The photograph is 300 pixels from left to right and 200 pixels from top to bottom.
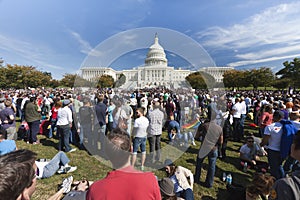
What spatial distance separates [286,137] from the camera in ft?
12.2

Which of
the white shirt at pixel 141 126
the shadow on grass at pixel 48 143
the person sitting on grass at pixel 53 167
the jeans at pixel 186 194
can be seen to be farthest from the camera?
the shadow on grass at pixel 48 143

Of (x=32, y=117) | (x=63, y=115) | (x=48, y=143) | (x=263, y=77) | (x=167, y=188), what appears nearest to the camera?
(x=167, y=188)

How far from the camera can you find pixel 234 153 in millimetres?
6602

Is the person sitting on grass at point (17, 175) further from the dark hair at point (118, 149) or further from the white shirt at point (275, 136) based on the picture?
the white shirt at point (275, 136)

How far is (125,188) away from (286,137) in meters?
4.22

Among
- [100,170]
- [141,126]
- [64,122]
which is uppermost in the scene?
[141,126]

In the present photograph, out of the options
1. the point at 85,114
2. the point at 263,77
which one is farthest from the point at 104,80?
the point at 263,77

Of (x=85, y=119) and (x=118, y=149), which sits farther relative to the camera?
(x=85, y=119)

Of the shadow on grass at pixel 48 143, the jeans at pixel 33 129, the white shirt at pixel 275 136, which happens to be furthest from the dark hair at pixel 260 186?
the jeans at pixel 33 129

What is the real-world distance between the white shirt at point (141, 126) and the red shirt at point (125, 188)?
319 cm

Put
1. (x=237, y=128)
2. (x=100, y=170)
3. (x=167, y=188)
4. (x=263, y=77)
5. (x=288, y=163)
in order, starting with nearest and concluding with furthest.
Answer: (x=167, y=188) → (x=288, y=163) → (x=100, y=170) → (x=237, y=128) → (x=263, y=77)

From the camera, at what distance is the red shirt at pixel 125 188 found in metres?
1.31

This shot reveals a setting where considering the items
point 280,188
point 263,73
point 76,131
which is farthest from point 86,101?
point 263,73

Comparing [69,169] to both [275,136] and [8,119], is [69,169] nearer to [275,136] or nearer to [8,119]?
[8,119]
